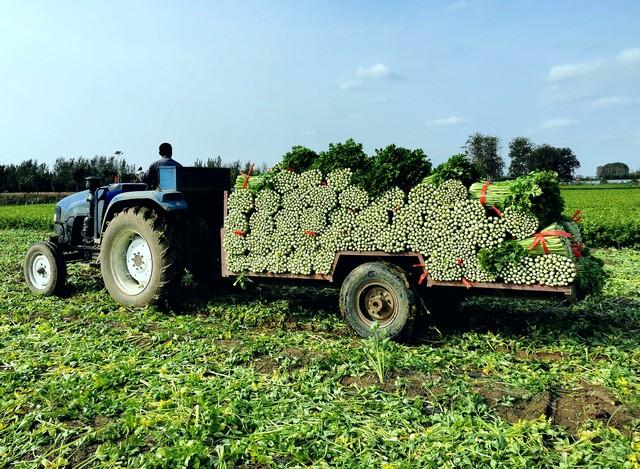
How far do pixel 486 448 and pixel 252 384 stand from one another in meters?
1.92

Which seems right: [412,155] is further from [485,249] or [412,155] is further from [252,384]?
[252,384]

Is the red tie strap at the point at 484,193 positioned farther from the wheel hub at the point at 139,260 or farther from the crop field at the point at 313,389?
the wheel hub at the point at 139,260

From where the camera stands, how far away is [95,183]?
28.3ft

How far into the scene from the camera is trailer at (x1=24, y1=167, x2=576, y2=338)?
5.66 metres

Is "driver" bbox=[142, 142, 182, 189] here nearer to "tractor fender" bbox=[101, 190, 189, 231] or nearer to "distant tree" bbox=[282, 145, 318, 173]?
"tractor fender" bbox=[101, 190, 189, 231]

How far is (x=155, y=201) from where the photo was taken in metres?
7.05

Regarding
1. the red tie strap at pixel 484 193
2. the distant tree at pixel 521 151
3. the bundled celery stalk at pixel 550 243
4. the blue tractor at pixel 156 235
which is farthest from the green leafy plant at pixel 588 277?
the distant tree at pixel 521 151

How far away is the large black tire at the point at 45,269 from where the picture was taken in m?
8.44

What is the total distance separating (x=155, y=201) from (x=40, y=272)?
120 inches

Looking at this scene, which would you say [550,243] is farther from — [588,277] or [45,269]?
[45,269]

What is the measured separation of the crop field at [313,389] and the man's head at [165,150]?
2313 mm

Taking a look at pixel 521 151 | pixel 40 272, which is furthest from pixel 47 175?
pixel 521 151

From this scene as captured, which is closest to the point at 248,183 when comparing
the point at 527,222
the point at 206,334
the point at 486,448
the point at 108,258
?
the point at 206,334

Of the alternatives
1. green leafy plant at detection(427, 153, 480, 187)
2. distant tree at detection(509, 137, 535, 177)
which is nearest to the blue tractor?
green leafy plant at detection(427, 153, 480, 187)
